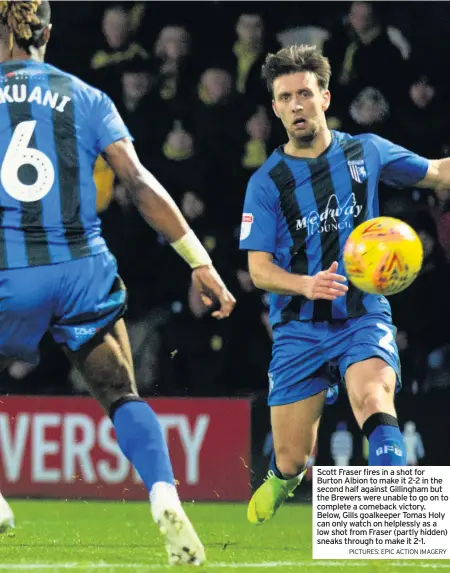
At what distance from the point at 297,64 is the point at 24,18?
5.34ft

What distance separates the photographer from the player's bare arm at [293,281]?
4711 millimetres

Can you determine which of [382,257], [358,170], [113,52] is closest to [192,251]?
[382,257]

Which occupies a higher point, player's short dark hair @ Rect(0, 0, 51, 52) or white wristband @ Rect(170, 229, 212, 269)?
player's short dark hair @ Rect(0, 0, 51, 52)

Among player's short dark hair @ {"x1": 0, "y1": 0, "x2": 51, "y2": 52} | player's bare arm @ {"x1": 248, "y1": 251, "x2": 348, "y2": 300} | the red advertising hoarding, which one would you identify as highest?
player's short dark hair @ {"x1": 0, "y1": 0, "x2": 51, "y2": 52}

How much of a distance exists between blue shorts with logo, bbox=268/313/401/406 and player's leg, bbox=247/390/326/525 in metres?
0.05

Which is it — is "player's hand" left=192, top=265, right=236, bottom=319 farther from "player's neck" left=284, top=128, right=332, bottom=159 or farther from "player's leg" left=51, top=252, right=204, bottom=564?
"player's neck" left=284, top=128, right=332, bottom=159

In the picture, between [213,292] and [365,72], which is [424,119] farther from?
[213,292]

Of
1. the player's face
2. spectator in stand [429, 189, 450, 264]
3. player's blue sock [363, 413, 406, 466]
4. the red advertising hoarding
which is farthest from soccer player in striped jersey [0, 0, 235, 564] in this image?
spectator in stand [429, 189, 450, 264]

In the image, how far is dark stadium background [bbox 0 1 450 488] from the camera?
865 centimetres

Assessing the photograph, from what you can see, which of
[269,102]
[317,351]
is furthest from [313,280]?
[269,102]

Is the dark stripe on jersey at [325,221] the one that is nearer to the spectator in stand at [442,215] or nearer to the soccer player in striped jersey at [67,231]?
the soccer player in striped jersey at [67,231]

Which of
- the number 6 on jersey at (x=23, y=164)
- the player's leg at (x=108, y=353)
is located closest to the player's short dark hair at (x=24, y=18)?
the number 6 on jersey at (x=23, y=164)

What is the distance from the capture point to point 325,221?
5320mm

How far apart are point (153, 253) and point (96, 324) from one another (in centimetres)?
489
